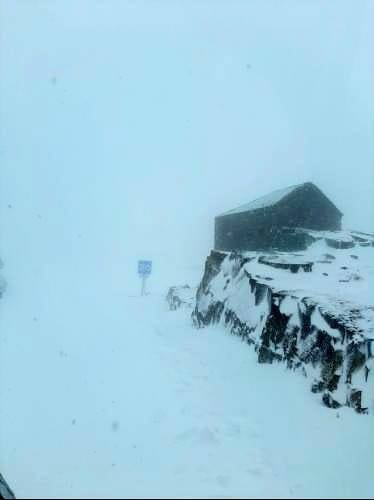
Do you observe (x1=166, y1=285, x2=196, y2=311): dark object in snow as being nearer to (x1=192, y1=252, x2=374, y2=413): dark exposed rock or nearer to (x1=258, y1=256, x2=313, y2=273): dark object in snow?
(x1=192, y1=252, x2=374, y2=413): dark exposed rock

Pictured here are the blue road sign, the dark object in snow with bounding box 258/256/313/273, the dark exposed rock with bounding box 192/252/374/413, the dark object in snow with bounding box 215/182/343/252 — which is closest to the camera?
the dark exposed rock with bounding box 192/252/374/413

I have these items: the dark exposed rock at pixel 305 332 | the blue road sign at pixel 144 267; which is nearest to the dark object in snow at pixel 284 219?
the blue road sign at pixel 144 267

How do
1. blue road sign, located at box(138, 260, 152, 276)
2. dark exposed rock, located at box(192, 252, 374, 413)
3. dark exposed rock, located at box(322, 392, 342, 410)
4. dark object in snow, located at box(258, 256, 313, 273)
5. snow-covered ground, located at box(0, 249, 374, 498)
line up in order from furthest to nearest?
blue road sign, located at box(138, 260, 152, 276) → dark object in snow, located at box(258, 256, 313, 273) → dark exposed rock, located at box(192, 252, 374, 413) → dark exposed rock, located at box(322, 392, 342, 410) → snow-covered ground, located at box(0, 249, 374, 498)

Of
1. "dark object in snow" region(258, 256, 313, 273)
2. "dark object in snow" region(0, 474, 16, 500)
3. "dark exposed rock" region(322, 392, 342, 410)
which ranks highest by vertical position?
"dark object in snow" region(258, 256, 313, 273)

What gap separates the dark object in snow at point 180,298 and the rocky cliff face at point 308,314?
14.2ft

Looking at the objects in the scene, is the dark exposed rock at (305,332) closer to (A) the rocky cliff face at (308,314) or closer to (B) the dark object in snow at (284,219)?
(A) the rocky cliff face at (308,314)

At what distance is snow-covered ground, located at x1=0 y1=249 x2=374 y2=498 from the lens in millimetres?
4434

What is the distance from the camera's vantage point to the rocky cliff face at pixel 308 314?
20.4ft

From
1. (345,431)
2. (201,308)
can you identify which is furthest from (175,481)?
(201,308)

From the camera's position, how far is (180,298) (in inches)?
802

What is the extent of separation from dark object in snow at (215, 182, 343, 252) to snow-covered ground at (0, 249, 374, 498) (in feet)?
52.5

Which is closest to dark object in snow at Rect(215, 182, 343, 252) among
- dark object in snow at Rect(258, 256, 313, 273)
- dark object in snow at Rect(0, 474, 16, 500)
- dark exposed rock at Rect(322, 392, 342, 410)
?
dark object in snow at Rect(258, 256, 313, 273)

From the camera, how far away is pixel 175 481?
442 cm

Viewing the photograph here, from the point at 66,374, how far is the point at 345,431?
253 inches
